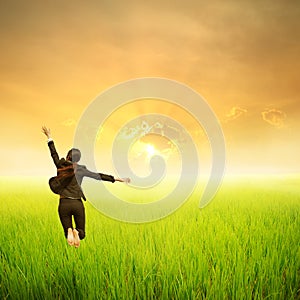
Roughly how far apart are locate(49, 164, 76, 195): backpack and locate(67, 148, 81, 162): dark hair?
96 millimetres

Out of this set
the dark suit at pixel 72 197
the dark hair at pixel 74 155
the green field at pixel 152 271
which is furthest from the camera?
the dark suit at pixel 72 197

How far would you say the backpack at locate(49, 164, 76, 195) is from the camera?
13.6ft

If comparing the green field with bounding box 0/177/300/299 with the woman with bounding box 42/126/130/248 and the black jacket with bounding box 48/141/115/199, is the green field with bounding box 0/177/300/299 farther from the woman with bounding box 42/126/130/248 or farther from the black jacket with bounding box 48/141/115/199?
the black jacket with bounding box 48/141/115/199

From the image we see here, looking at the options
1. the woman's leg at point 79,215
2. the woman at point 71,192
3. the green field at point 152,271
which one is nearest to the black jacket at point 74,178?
the woman at point 71,192

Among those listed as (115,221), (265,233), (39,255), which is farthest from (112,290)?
(115,221)

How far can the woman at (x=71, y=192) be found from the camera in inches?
161

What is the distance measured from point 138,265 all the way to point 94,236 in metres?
1.55

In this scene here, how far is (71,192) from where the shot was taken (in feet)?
14.0

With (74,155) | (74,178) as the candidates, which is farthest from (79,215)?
(74,155)

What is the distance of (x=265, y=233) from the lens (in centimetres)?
506

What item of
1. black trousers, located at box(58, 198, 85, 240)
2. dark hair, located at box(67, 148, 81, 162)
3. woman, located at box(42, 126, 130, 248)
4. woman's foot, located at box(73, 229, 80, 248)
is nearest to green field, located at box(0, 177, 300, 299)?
woman's foot, located at box(73, 229, 80, 248)

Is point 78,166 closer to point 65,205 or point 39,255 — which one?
point 65,205

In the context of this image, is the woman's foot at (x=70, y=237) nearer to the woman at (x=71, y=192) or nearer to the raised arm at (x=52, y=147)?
the woman at (x=71, y=192)

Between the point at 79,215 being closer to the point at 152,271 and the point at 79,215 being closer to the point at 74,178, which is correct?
the point at 74,178
